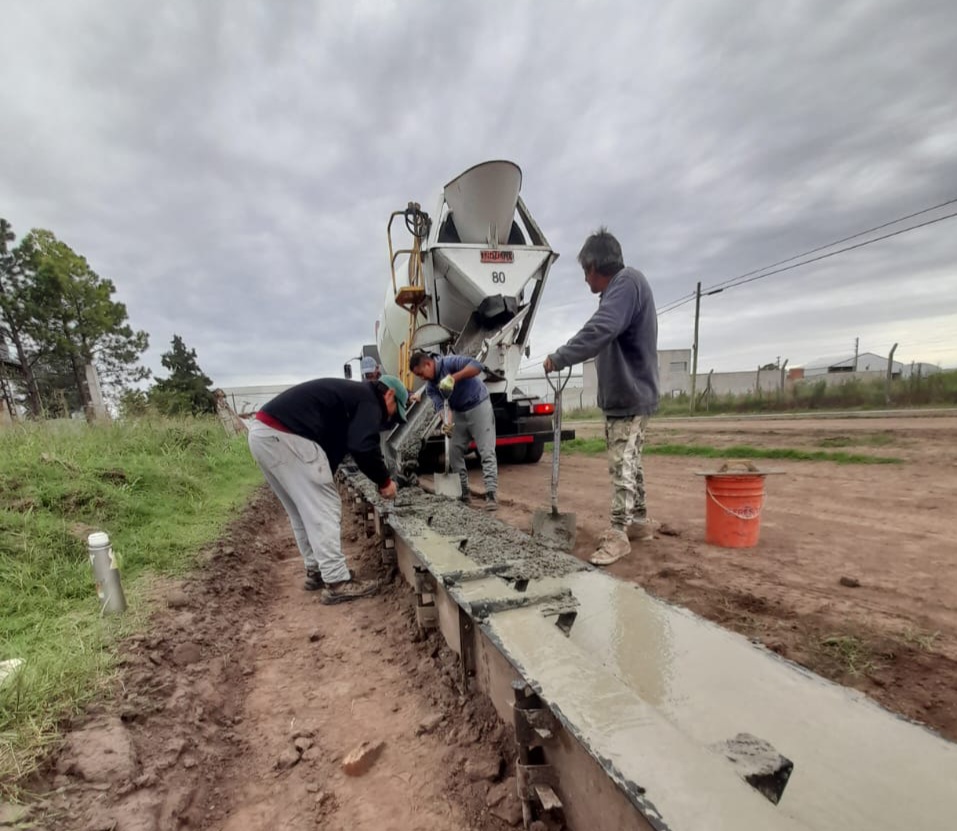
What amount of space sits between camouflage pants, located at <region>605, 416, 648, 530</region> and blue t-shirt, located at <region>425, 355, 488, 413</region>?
1511mm

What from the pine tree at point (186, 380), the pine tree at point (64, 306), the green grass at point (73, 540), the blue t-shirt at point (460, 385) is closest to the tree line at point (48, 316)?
the pine tree at point (64, 306)

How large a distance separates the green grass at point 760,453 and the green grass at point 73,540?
22.2 ft

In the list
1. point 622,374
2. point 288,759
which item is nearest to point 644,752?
point 288,759

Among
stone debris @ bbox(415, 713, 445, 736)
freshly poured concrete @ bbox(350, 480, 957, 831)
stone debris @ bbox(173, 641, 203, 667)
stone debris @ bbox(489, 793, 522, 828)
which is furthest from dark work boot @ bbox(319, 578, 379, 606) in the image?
stone debris @ bbox(489, 793, 522, 828)

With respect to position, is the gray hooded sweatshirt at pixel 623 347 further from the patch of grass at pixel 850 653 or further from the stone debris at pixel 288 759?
the stone debris at pixel 288 759

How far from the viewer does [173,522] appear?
13.6 feet

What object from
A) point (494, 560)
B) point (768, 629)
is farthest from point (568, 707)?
point (768, 629)

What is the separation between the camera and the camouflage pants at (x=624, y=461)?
10.3 feet

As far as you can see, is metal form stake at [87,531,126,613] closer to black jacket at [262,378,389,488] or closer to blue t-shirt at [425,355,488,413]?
black jacket at [262,378,389,488]

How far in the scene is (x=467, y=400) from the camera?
4.38 m

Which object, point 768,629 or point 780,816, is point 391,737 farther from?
point 768,629

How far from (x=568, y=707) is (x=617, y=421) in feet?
7.60

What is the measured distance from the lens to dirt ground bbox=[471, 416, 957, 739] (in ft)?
5.95

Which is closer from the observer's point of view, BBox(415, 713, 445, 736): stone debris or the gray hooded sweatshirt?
BBox(415, 713, 445, 736): stone debris
